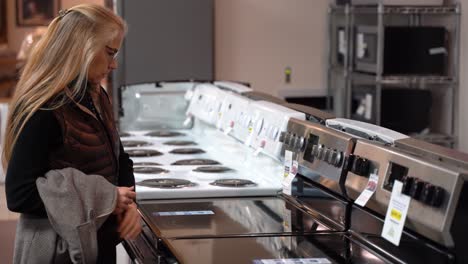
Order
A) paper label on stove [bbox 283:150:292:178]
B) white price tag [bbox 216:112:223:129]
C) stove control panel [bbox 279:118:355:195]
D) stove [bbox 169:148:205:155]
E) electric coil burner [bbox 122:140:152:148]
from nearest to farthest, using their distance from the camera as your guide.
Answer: stove control panel [bbox 279:118:355:195] < paper label on stove [bbox 283:150:292:178] < white price tag [bbox 216:112:223:129] < stove [bbox 169:148:205:155] < electric coil burner [bbox 122:140:152:148]

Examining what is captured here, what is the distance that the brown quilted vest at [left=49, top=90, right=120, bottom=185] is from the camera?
6.98 ft

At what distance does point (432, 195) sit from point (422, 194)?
41 mm

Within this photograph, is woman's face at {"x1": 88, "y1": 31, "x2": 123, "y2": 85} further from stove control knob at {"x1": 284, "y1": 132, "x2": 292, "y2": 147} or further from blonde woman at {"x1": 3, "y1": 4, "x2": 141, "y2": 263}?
stove control knob at {"x1": 284, "y1": 132, "x2": 292, "y2": 147}

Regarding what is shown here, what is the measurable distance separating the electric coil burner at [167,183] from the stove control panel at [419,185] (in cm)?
101

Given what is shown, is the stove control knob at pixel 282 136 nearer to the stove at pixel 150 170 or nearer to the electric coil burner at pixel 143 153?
the stove at pixel 150 170

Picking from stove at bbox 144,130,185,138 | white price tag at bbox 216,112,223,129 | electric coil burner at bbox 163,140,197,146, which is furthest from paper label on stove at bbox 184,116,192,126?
white price tag at bbox 216,112,223,129

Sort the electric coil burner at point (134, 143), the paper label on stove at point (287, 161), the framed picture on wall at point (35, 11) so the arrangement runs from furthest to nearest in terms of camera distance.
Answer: the framed picture on wall at point (35, 11) → the electric coil burner at point (134, 143) → the paper label on stove at point (287, 161)

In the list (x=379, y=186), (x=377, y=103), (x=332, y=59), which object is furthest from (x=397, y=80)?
(x=379, y=186)

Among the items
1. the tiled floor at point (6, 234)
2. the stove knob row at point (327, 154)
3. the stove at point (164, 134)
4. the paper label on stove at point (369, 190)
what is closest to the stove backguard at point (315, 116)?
the stove knob row at point (327, 154)

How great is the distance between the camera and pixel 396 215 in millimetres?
1974

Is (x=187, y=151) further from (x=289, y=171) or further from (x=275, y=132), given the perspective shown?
(x=289, y=171)

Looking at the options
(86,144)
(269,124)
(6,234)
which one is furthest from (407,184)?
(6,234)

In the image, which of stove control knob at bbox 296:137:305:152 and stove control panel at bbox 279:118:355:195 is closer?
stove control panel at bbox 279:118:355:195

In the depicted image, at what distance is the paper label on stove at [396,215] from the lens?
1940mm
